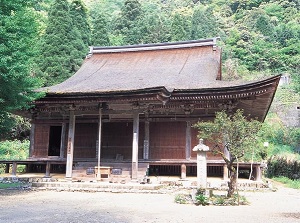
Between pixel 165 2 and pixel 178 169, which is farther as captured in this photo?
pixel 165 2

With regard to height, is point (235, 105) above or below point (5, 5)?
below

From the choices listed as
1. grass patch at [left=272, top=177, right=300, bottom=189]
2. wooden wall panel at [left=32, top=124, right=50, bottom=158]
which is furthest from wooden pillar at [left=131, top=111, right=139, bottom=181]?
grass patch at [left=272, top=177, right=300, bottom=189]

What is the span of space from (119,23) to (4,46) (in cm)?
4837

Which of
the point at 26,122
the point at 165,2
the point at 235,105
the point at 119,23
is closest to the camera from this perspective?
the point at 235,105

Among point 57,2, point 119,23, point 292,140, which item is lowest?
point 292,140

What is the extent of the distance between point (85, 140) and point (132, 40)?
3568 cm

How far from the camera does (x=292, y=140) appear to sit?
30.2m

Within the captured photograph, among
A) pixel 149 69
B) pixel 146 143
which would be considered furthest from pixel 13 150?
pixel 146 143

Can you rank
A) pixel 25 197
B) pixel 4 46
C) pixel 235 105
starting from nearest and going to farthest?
pixel 4 46
pixel 25 197
pixel 235 105

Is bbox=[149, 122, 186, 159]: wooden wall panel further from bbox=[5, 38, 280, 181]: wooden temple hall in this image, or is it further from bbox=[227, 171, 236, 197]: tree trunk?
bbox=[227, 171, 236, 197]: tree trunk

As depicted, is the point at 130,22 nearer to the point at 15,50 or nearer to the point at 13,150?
the point at 13,150

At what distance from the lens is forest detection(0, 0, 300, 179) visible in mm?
10938

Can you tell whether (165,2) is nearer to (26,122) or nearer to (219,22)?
(219,22)

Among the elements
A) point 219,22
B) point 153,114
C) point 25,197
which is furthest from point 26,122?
point 219,22
